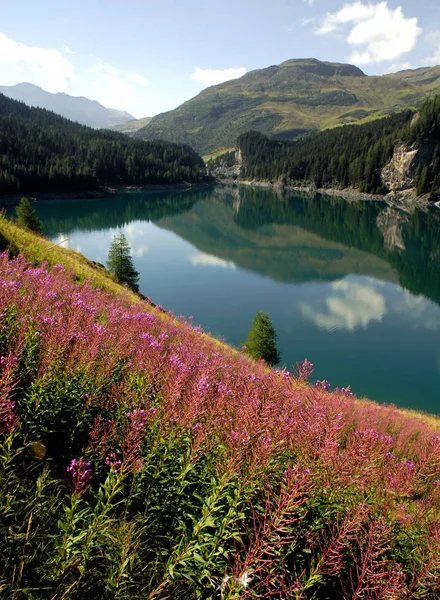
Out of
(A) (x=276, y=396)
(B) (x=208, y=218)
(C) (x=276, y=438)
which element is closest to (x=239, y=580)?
(C) (x=276, y=438)

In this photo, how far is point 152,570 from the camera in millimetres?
2764

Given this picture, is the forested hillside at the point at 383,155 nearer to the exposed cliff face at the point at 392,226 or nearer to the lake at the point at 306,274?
the exposed cliff face at the point at 392,226

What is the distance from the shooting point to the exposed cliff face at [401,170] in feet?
506

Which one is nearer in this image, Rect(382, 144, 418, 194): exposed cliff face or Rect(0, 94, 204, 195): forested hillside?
Rect(0, 94, 204, 195): forested hillside

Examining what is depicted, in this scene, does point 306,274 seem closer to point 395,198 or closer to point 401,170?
point 395,198

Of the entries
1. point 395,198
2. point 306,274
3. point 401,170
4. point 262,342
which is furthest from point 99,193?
point 262,342

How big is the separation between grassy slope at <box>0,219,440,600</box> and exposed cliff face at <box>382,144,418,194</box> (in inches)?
7115

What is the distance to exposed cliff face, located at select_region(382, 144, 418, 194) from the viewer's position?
154m

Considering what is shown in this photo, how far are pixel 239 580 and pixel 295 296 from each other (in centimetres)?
5453

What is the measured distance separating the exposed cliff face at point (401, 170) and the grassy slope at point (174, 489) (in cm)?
18072

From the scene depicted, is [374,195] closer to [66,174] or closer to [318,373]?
[66,174]

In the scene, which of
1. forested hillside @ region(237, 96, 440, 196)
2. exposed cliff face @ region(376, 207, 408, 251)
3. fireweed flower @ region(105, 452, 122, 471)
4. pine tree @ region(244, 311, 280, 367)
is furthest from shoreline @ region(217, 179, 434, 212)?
fireweed flower @ region(105, 452, 122, 471)

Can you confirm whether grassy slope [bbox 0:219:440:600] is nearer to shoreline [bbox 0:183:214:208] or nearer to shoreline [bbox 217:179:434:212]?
shoreline [bbox 0:183:214:208]

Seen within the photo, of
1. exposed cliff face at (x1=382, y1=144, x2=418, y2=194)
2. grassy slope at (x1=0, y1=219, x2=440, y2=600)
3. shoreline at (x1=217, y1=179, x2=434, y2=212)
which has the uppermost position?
exposed cliff face at (x1=382, y1=144, x2=418, y2=194)
